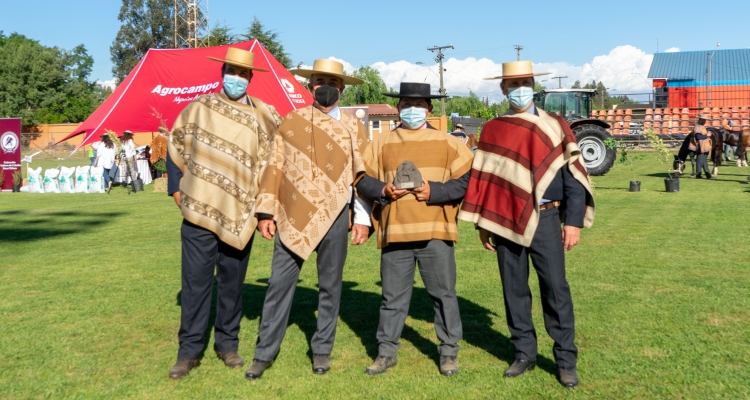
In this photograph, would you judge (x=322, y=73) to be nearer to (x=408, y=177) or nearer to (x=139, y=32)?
(x=408, y=177)

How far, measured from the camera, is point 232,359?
518 cm

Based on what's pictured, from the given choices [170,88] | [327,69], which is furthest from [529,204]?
[170,88]

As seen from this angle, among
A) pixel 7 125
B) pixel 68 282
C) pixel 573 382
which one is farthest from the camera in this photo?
pixel 7 125

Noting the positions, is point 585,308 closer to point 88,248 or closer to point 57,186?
point 88,248

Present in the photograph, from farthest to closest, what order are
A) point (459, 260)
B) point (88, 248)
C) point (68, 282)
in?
point (88, 248) < point (459, 260) < point (68, 282)

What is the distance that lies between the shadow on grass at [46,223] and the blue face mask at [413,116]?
29.3ft

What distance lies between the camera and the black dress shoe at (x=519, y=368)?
4873 millimetres

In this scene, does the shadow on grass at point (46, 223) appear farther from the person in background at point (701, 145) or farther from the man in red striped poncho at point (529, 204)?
the person in background at point (701, 145)

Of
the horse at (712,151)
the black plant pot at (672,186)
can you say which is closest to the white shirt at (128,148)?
the black plant pot at (672,186)

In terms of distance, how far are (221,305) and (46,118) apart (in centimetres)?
6845

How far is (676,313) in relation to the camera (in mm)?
6414

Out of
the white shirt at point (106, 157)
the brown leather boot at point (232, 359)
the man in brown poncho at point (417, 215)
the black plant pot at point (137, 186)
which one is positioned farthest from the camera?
the white shirt at point (106, 157)

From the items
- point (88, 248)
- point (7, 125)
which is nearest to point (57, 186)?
point (7, 125)

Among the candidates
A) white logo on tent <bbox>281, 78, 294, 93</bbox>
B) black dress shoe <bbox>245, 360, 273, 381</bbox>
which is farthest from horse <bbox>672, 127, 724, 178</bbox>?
black dress shoe <bbox>245, 360, 273, 381</bbox>
